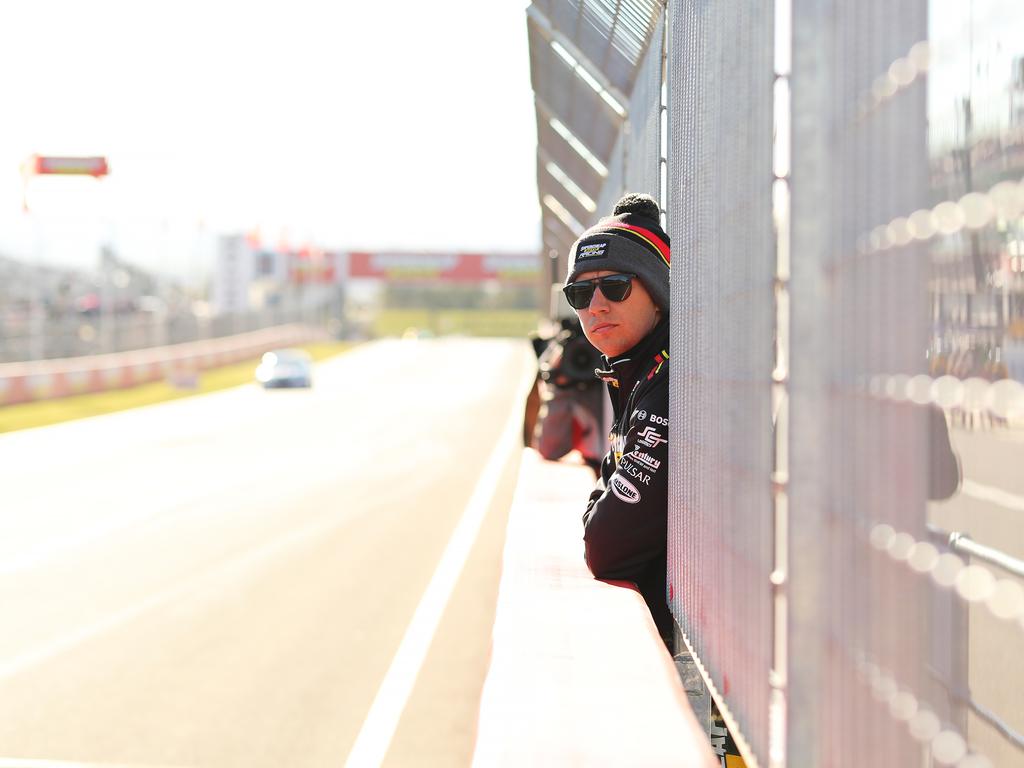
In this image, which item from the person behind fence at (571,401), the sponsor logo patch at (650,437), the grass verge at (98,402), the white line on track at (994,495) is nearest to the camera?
the sponsor logo patch at (650,437)

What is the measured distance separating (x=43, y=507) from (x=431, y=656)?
7006 millimetres

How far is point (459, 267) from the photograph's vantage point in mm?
84562

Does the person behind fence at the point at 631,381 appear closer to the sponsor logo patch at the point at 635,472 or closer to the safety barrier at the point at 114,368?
the sponsor logo patch at the point at 635,472

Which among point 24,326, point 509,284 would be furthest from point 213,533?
point 509,284

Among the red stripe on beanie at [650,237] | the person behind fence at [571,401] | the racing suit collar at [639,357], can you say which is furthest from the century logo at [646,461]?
the person behind fence at [571,401]

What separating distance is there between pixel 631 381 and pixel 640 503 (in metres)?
0.60

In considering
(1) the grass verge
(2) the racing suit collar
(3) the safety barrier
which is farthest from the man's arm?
(3) the safety barrier

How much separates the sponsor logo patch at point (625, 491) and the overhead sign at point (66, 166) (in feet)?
134

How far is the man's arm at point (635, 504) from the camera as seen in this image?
3.29 m

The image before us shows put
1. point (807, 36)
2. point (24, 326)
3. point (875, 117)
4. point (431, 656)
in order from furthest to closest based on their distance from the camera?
point (24, 326) → point (431, 656) → point (807, 36) → point (875, 117)

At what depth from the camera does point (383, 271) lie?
8581cm

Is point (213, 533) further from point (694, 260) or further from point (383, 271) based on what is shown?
point (383, 271)

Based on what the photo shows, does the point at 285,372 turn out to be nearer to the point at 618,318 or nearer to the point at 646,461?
the point at 618,318

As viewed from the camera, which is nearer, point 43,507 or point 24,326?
point 43,507
